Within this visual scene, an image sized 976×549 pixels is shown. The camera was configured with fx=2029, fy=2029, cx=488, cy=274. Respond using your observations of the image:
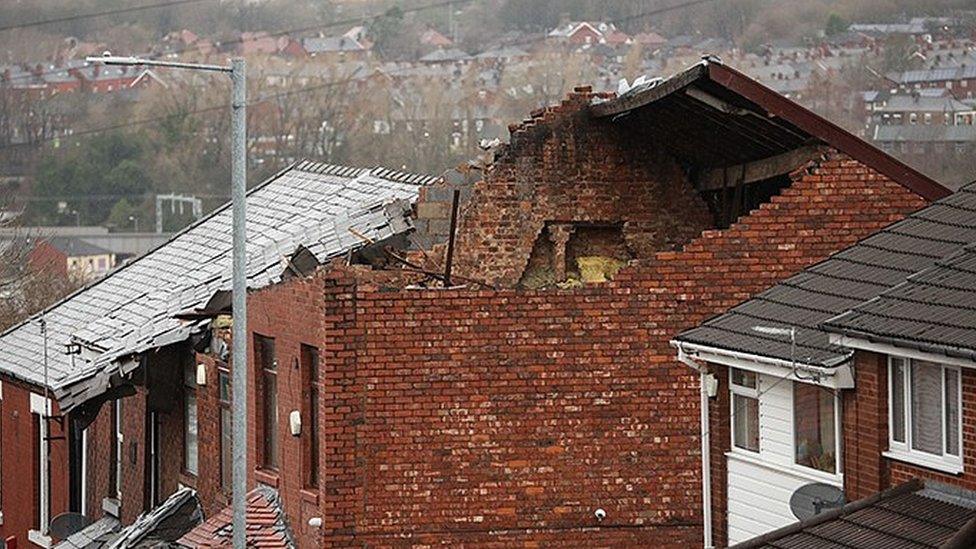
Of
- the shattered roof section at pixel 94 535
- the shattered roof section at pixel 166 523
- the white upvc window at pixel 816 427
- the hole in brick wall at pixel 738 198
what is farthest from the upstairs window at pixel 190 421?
the white upvc window at pixel 816 427

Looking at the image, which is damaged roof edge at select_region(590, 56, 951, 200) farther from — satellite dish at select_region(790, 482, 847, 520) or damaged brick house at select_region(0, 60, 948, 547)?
satellite dish at select_region(790, 482, 847, 520)

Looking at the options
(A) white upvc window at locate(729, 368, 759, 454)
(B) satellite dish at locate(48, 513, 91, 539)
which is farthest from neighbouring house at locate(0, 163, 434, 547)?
(A) white upvc window at locate(729, 368, 759, 454)

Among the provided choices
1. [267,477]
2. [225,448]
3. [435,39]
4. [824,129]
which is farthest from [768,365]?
[435,39]

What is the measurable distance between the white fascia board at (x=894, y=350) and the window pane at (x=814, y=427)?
102 cm

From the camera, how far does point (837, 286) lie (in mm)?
17766

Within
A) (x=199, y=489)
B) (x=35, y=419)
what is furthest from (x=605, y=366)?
(x=35, y=419)

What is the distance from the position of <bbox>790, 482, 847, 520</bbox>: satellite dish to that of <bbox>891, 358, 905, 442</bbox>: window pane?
86 cm

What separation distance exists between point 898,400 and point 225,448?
38.6ft

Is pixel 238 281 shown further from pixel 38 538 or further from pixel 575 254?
pixel 38 538

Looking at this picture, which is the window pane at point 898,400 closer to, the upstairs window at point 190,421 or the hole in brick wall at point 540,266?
the hole in brick wall at point 540,266

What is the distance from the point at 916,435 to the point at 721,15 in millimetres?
54888

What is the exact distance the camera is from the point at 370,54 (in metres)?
101

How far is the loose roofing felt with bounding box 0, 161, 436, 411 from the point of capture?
2456cm

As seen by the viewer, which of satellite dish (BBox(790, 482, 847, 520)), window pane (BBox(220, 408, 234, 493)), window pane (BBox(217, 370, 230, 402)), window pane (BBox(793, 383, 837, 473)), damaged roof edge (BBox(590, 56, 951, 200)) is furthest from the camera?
window pane (BBox(220, 408, 234, 493))
